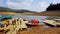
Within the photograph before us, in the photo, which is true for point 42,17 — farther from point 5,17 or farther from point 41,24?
point 5,17

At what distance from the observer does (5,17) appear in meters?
5.62

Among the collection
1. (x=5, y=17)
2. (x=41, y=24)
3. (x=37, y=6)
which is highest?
(x=37, y=6)

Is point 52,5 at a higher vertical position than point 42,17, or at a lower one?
higher

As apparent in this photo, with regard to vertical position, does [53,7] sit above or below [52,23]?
above

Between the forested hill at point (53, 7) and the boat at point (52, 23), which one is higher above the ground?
the forested hill at point (53, 7)

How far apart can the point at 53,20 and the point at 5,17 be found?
84.8 inches

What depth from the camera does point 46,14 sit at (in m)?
5.81

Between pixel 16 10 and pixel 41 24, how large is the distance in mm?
1293

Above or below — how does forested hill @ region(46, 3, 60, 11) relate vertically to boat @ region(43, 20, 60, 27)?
above

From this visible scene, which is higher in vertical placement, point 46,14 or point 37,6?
point 37,6

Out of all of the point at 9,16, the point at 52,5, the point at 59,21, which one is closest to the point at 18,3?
the point at 9,16

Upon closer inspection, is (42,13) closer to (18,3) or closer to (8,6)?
(18,3)

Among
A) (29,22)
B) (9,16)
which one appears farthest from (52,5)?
(9,16)

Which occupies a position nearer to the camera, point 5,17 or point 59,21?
point 5,17
